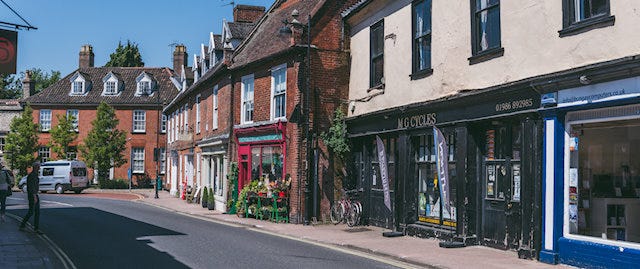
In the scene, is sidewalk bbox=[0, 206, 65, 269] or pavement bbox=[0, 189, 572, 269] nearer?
sidewalk bbox=[0, 206, 65, 269]

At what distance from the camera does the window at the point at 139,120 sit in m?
55.7

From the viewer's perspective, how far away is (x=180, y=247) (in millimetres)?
12602

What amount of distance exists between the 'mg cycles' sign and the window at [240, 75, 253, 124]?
854cm

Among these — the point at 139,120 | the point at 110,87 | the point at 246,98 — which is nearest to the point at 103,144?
the point at 139,120

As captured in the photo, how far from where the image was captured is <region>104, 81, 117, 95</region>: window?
186 feet

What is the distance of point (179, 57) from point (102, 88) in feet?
25.5

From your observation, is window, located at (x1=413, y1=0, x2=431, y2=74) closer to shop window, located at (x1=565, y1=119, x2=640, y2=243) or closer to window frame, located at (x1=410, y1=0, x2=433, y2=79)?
window frame, located at (x1=410, y1=0, x2=433, y2=79)

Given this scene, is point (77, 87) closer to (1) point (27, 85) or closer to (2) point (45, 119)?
(2) point (45, 119)

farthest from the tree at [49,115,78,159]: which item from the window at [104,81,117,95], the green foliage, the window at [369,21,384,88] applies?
the window at [369,21,384,88]

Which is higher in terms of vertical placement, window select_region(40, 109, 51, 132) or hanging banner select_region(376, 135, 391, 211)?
window select_region(40, 109, 51, 132)

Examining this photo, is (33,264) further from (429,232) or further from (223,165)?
(223,165)

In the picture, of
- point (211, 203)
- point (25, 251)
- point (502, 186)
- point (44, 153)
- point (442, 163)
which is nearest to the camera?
point (25, 251)

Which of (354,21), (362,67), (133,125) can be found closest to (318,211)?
(362,67)

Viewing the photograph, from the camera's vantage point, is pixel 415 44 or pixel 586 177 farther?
pixel 415 44
